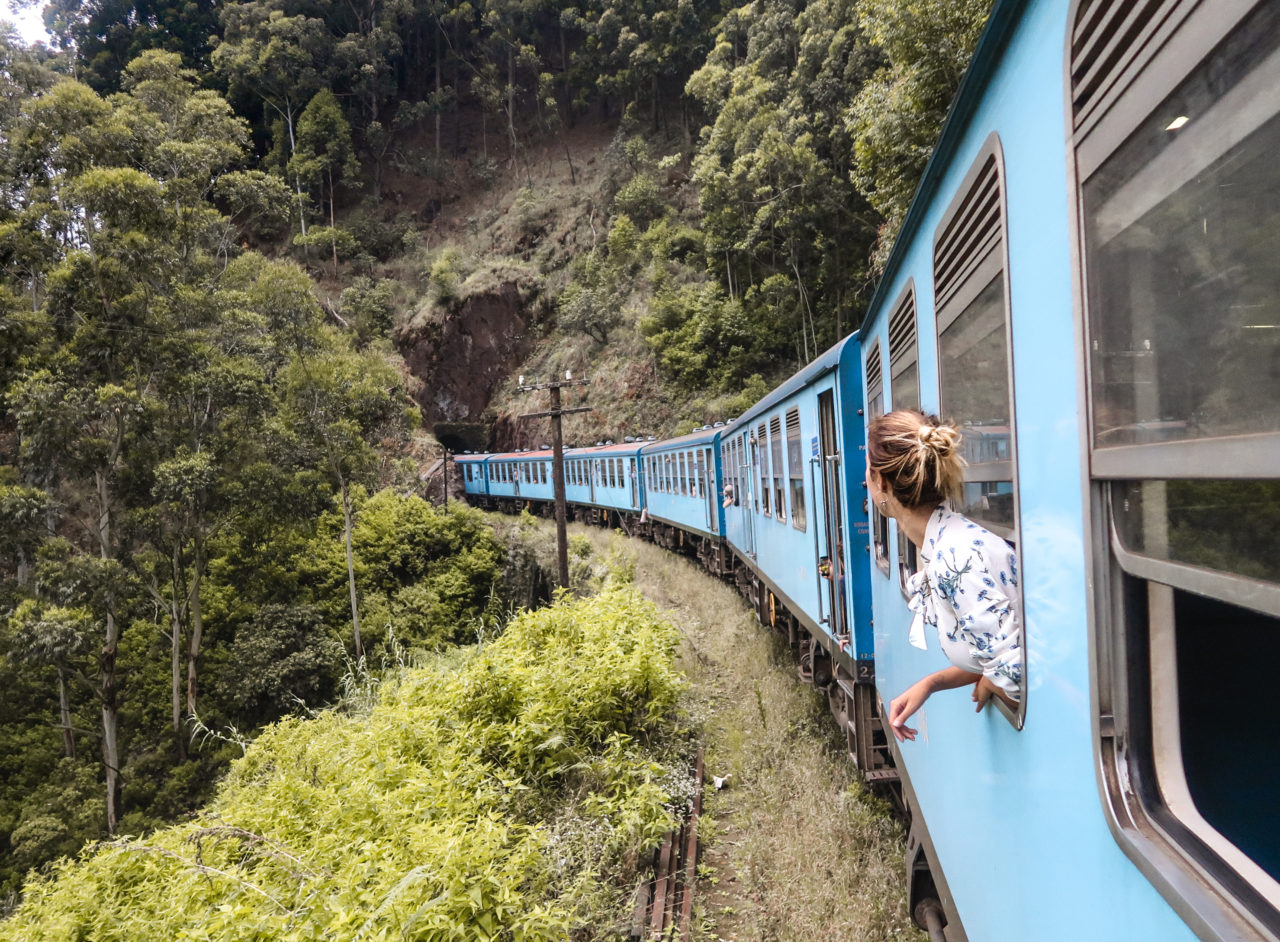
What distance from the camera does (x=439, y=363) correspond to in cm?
4122

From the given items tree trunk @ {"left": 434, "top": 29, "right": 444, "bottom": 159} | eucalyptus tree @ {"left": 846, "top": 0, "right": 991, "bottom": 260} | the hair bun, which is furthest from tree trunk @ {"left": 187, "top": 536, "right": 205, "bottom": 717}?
tree trunk @ {"left": 434, "top": 29, "right": 444, "bottom": 159}

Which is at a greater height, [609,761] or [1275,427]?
[1275,427]

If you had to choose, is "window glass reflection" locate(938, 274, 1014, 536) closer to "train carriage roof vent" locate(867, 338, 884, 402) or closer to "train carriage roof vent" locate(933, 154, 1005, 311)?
"train carriage roof vent" locate(933, 154, 1005, 311)

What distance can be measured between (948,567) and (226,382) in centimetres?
1685

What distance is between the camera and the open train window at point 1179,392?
70 cm

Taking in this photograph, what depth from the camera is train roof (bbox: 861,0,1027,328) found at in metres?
1.42

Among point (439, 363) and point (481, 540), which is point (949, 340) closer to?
point (481, 540)

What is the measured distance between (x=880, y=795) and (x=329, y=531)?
836 inches

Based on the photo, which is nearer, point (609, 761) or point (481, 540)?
point (609, 761)

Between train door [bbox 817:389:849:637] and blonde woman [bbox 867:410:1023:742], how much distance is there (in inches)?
117

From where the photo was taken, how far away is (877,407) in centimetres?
389

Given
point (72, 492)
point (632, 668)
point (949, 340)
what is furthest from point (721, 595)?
point (72, 492)

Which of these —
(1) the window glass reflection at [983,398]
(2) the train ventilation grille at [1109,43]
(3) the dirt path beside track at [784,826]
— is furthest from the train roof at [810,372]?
(2) the train ventilation grille at [1109,43]

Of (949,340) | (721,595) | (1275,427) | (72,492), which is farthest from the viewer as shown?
(72,492)
